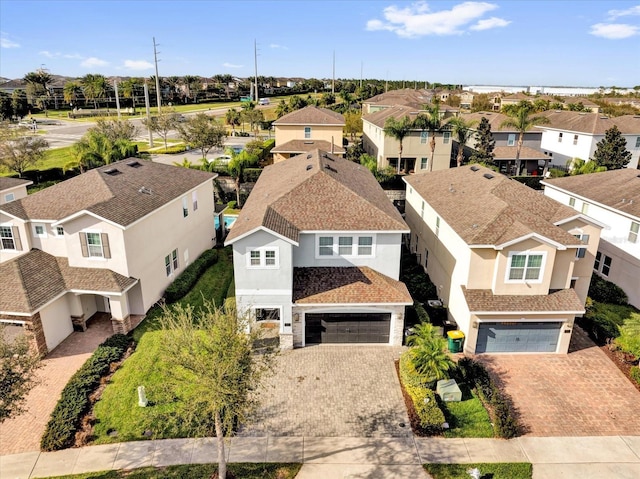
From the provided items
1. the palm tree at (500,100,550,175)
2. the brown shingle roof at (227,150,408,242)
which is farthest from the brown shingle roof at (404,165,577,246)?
the palm tree at (500,100,550,175)

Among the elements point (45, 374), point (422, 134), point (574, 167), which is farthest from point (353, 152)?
point (45, 374)

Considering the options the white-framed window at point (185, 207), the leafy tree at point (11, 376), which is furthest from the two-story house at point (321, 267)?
the leafy tree at point (11, 376)

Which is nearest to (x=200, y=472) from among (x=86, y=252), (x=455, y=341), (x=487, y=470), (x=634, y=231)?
(x=487, y=470)

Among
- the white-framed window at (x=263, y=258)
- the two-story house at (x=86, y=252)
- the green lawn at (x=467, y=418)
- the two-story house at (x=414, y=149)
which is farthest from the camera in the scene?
the two-story house at (x=414, y=149)

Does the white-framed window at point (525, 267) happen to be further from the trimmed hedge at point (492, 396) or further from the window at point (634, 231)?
the window at point (634, 231)

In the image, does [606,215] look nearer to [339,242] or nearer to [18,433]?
[339,242]
